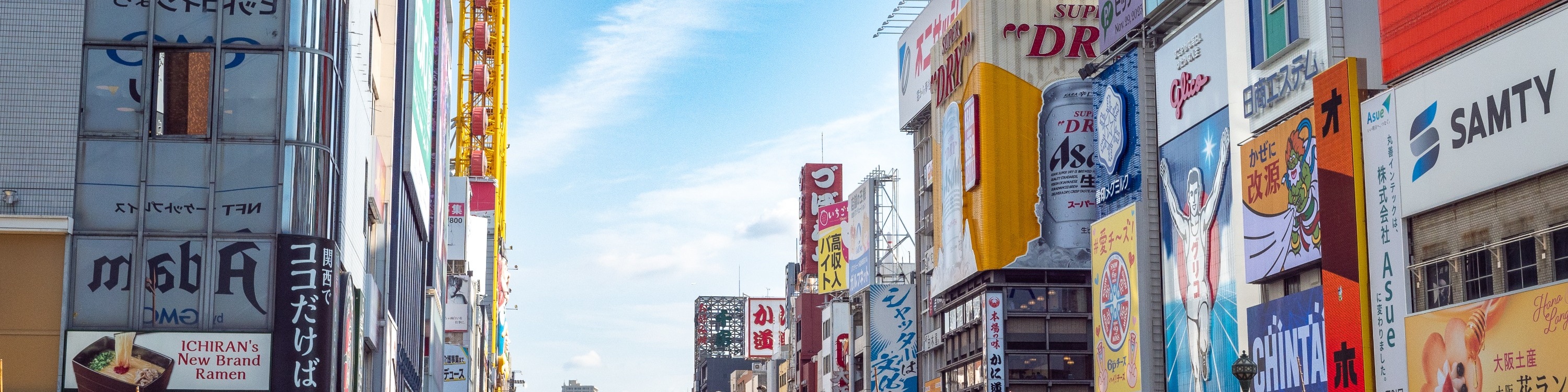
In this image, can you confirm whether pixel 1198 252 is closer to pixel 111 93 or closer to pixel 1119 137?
pixel 1119 137

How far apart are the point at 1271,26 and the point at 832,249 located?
260 feet

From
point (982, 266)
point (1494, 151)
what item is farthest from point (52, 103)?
point (982, 266)

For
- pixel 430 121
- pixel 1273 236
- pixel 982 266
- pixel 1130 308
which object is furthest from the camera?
pixel 982 266

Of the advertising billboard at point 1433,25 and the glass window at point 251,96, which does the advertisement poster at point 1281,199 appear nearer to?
the advertising billboard at point 1433,25

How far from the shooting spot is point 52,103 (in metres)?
33.3

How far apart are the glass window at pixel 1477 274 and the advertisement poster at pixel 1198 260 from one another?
49.7 ft

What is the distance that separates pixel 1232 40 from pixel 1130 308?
14.1 m

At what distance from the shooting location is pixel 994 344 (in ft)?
270

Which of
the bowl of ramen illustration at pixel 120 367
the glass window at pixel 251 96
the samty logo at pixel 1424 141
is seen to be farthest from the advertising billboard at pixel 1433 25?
the bowl of ramen illustration at pixel 120 367

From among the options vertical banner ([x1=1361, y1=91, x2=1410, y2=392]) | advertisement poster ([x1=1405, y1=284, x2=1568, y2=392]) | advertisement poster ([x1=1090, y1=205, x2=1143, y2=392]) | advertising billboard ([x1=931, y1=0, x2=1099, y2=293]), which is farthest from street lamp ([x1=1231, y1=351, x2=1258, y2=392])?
advertising billboard ([x1=931, y1=0, x2=1099, y2=293])

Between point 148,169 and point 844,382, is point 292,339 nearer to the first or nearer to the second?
point 148,169

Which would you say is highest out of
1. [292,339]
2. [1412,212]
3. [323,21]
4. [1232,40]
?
[1232,40]

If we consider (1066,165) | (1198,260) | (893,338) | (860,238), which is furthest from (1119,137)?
(860,238)

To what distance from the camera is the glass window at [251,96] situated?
34.2m
